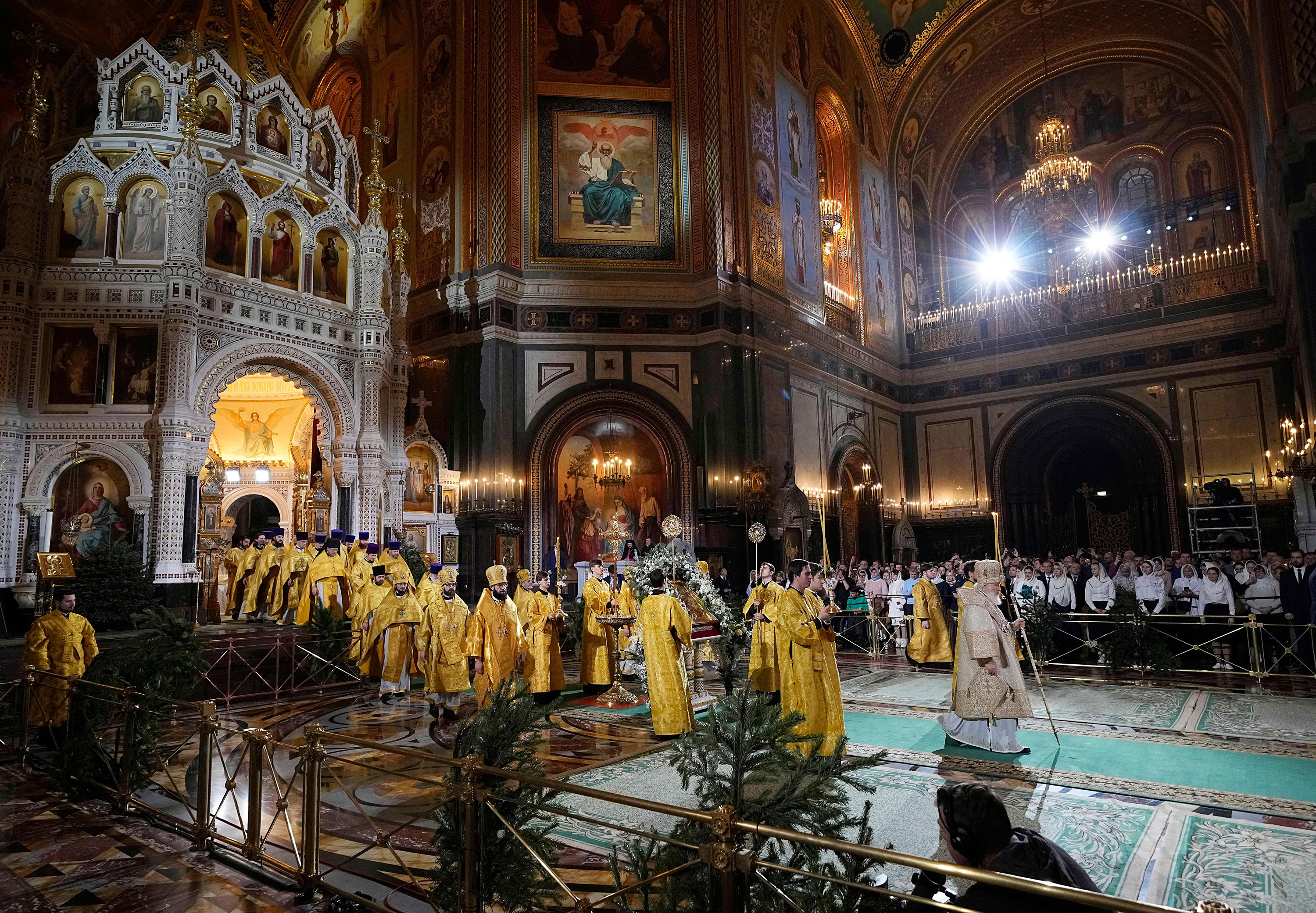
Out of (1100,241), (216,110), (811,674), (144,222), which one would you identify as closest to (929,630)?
(811,674)

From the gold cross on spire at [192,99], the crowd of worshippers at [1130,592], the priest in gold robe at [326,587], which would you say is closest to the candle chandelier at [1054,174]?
the crowd of worshippers at [1130,592]

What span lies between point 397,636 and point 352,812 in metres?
5.09

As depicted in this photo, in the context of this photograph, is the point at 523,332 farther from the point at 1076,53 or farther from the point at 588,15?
the point at 1076,53

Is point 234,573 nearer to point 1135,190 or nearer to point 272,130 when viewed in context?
point 272,130

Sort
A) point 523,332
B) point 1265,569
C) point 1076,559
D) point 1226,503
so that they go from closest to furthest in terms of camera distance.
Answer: point 1265,569 → point 1076,559 → point 523,332 → point 1226,503

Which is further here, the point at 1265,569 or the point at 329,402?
the point at 329,402

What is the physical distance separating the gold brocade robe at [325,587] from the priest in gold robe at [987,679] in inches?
352

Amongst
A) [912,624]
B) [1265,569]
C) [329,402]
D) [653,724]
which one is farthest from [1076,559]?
[329,402]

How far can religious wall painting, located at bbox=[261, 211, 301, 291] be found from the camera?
15055 mm

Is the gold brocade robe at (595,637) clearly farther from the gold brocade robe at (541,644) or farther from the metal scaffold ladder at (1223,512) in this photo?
the metal scaffold ladder at (1223,512)

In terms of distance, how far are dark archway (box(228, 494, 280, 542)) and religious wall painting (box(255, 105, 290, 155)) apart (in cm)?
836

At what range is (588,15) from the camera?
19.0 meters

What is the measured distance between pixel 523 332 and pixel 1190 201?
20.3 metres

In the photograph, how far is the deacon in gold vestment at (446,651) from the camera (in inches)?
371
